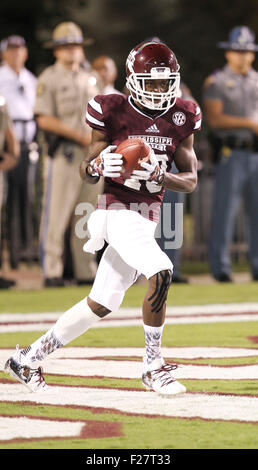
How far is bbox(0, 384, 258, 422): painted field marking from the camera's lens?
4.86 metres

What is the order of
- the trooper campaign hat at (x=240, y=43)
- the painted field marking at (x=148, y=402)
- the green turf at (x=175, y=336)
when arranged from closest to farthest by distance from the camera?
the painted field marking at (x=148, y=402)
the green turf at (x=175, y=336)
the trooper campaign hat at (x=240, y=43)

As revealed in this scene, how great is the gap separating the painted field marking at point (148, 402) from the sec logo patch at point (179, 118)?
1261mm

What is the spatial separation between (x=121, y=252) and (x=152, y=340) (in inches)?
16.4

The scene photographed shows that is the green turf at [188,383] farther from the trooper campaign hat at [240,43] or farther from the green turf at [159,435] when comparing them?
the trooper campaign hat at [240,43]

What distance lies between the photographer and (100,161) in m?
5.37

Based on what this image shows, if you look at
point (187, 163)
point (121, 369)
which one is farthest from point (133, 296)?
point (187, 163)

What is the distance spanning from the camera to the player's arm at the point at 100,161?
529 cm

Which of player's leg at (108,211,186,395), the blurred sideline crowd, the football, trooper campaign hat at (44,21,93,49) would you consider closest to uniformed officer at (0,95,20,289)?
the blurred sideline crowd

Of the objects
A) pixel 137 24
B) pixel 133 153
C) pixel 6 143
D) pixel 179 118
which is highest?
pixel 179 118

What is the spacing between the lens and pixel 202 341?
23.3 feet

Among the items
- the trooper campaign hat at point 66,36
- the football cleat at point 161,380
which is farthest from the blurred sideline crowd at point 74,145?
the football cleat at point 161,380

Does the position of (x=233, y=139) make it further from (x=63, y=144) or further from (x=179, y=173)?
(x=179, y=173)
